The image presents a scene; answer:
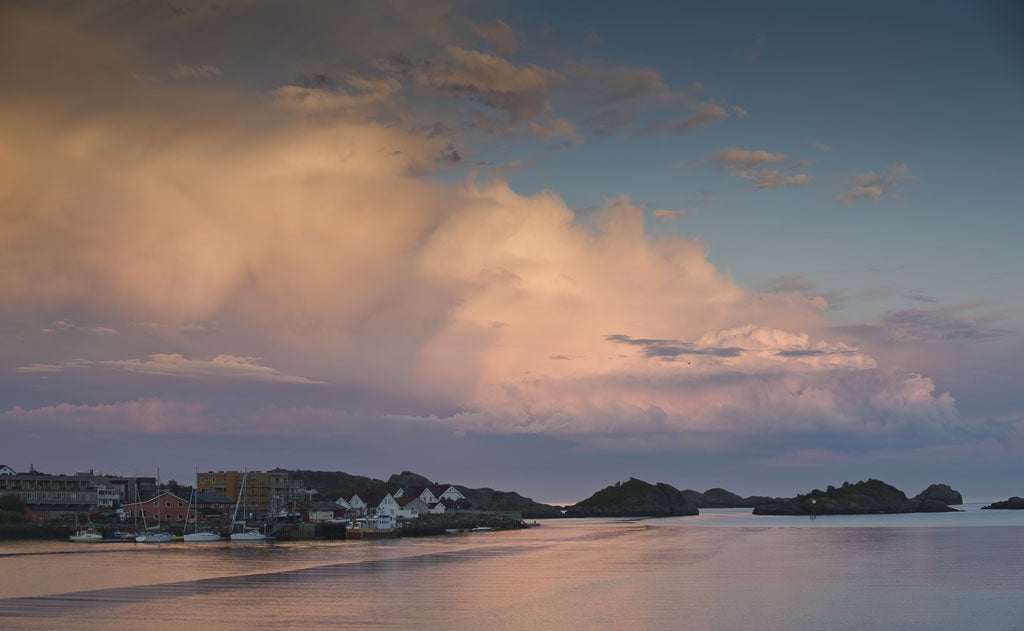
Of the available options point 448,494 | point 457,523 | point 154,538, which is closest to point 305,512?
point 457,523

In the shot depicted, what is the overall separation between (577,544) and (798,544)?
24.4 m

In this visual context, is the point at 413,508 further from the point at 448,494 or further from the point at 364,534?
the point at 364,534

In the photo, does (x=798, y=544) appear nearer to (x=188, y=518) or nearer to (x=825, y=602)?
(x=825, y=602)

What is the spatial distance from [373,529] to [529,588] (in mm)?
73767

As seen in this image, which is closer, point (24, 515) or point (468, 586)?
point (468, 586)

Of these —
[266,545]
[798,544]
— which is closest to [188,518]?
[266,545]

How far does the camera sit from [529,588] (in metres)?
56.5

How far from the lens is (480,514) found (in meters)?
177

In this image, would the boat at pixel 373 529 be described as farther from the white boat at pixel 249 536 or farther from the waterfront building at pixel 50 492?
the waterfront building at pixel 50 492

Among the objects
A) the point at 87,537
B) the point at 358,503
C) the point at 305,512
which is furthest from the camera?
the point at 358,503

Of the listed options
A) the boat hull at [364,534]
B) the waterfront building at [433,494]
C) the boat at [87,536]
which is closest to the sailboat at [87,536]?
the boat at [87,536]

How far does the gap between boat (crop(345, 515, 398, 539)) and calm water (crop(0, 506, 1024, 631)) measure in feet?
98.5

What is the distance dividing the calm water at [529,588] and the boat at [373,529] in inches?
1182

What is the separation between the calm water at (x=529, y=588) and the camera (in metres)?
42.4
